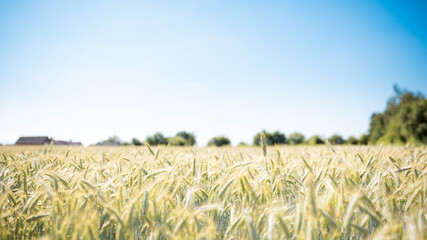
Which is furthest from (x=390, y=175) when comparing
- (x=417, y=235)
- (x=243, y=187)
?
(x=243, y=187)

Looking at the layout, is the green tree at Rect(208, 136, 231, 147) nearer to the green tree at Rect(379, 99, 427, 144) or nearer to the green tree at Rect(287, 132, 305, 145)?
the green tree at Rect(287, 132, 305, 145)

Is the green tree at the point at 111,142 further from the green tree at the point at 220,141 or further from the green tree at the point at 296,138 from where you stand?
the green tree at the point at 296,138

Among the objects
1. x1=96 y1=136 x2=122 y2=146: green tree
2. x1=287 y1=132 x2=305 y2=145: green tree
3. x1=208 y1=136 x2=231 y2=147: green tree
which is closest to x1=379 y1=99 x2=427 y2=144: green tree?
x1=287 y1=132 x2=305 y2=145: green tree

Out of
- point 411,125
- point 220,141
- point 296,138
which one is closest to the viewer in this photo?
point 411,125

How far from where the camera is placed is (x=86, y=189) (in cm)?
137

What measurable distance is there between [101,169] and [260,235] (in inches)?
64.7

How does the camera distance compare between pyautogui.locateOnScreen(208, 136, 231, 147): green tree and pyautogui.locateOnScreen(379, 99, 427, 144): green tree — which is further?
pyautogui.locateOnScreen(208, 136, 231, 147): green tree

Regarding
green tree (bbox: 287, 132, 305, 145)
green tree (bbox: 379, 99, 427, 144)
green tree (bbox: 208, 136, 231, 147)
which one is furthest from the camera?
green tree (bbox: 287, 132, 305, 145)

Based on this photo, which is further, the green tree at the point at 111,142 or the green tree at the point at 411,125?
the green tree at the point at 111,142

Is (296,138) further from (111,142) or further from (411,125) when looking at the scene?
(111,142)

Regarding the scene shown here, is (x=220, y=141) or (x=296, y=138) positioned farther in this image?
(x=296, y=138)

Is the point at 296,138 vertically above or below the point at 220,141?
above

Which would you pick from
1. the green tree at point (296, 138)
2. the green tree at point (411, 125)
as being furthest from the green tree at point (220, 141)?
the green tree at point (411, 125)

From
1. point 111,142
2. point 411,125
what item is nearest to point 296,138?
point 411,125
